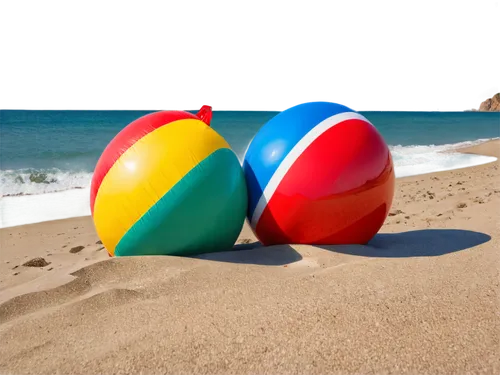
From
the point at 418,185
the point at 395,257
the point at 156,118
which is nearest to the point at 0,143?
the point at 418,185

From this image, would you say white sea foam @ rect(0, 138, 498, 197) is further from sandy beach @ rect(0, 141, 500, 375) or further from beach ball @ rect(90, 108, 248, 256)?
beach ball @ rect(90, 108, 248, 256)

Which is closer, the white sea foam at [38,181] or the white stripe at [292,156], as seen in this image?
the white stripe at [292,156]

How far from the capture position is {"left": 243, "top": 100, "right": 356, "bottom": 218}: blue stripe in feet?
13.0

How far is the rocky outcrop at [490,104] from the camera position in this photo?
7825 cm

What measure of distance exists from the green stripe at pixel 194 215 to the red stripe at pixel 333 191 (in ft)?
1.34

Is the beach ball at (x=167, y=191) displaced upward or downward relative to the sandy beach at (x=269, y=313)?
upward

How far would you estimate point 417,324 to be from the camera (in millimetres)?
2420

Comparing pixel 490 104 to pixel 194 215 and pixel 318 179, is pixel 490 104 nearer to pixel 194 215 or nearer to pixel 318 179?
pixel 318 179

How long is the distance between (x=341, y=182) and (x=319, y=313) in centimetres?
155

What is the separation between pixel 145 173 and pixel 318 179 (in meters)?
1.37

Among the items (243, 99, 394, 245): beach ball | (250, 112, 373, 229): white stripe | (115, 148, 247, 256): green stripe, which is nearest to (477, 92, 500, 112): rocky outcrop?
(243, 99, 394, 245): beach ball

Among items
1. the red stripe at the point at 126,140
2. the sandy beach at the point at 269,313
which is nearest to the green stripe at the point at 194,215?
the sandy beach at the point at 269,313

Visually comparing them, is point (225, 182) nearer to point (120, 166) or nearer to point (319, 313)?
point (120, 166)

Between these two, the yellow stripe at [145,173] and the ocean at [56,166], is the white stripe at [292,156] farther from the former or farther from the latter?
the ocean at [56,166]
